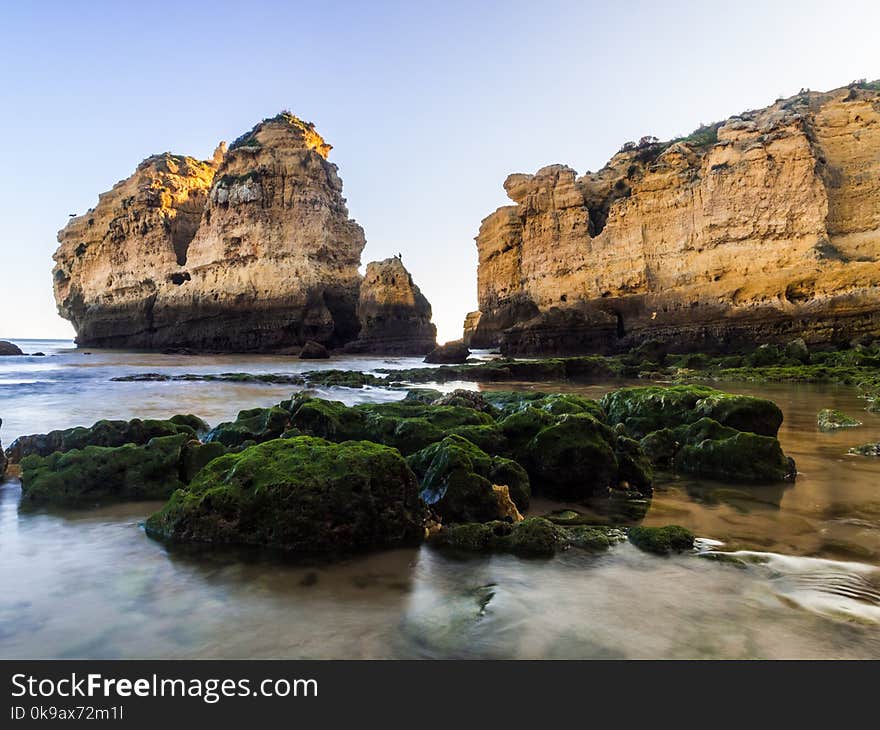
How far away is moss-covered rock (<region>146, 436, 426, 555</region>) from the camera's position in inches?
144

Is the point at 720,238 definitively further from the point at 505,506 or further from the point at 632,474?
the point at 505,506

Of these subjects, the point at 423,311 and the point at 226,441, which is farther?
the point at 423,311

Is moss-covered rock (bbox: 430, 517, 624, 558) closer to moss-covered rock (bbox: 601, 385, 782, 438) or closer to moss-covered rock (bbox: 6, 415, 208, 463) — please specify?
moss-covered rock (bbox: 601, 385, 782, 438)

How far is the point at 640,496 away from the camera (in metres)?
4.94

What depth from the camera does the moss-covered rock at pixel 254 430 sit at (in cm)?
654

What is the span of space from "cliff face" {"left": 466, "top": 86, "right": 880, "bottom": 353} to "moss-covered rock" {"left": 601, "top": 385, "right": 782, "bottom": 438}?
17693 millimetres

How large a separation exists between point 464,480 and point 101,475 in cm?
343

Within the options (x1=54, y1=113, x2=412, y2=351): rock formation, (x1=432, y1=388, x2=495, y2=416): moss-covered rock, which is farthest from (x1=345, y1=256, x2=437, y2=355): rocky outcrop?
(x1=432, y1=388, x2=495, y2=416): moss-covered rock

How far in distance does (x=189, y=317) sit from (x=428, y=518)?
4370 centimetres

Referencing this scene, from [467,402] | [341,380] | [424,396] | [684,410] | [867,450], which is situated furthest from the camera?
[341,380]

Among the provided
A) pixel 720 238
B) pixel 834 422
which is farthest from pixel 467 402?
pixel 720 238

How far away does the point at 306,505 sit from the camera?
12.2 ft
